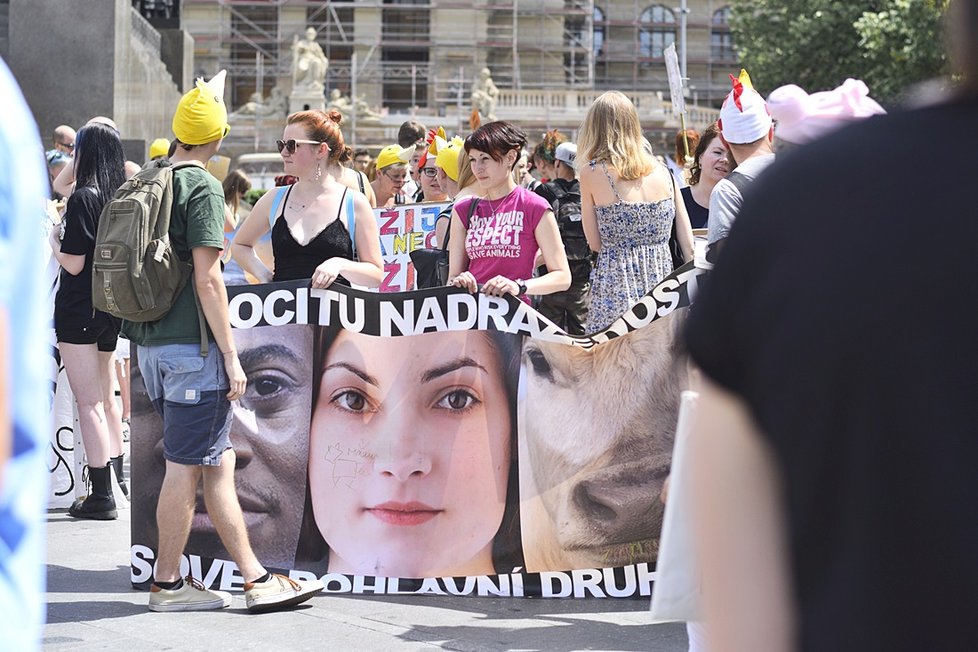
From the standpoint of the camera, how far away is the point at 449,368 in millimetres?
5668

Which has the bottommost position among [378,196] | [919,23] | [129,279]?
[129,279]

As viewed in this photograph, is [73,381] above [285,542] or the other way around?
above

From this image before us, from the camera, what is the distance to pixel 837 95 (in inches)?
178

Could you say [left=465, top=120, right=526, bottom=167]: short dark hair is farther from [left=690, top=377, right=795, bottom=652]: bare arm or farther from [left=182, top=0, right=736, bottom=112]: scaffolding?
[left=182, top=0, right=736, bottom=112]: scaffolding

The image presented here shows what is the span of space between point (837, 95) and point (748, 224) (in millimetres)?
3281

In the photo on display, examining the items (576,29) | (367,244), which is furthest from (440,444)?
(576,29)

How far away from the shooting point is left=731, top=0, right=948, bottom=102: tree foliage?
142ft

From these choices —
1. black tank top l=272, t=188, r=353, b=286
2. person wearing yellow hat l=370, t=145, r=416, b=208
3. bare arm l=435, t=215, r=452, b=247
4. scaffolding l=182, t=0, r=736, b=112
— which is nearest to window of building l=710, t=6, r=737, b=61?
scaffolding l=182, t=0, r=736, b=112

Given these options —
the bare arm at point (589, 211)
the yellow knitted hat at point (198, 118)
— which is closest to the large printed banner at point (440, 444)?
the yellow knitted hat at point (198, 118)

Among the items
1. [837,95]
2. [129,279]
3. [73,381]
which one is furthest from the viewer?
[73,381]

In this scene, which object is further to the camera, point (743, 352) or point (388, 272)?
point (388, 272)

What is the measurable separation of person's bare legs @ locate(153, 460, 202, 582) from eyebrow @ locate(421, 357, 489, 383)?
2.98 feet

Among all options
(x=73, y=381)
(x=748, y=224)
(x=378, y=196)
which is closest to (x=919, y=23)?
(x=378, y=196)

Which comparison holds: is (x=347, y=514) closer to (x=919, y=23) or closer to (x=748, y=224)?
(x=748, y=224)
